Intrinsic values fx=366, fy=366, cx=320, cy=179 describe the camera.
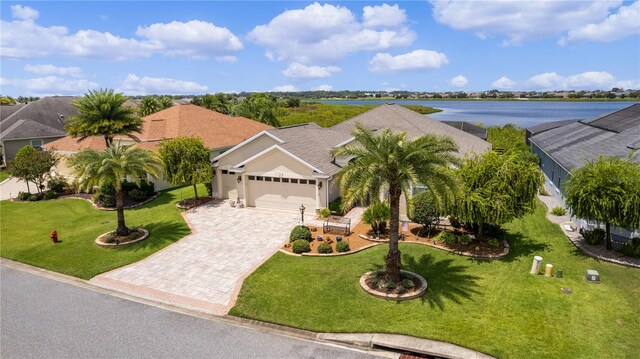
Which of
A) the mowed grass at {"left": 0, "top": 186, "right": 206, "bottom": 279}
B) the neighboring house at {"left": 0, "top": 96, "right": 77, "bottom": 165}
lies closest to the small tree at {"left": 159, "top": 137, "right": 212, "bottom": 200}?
the mowed grass at {"left": 0, "top": 186, "right": 206, "bottom": 279}

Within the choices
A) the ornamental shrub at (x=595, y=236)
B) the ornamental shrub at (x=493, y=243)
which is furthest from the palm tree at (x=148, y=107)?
the ornamental shrub at (x=595, y=236)

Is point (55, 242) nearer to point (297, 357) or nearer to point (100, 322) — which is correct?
point (100, 322)

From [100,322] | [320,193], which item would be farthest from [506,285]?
[100,322]

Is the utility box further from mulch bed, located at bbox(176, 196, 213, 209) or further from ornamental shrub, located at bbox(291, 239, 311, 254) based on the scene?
mulch bed, located at bbox(176, 196, 213, 209)

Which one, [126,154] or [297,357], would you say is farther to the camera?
[126,154]

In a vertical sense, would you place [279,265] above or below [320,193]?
below

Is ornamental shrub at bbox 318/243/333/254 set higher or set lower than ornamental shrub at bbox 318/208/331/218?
lower
